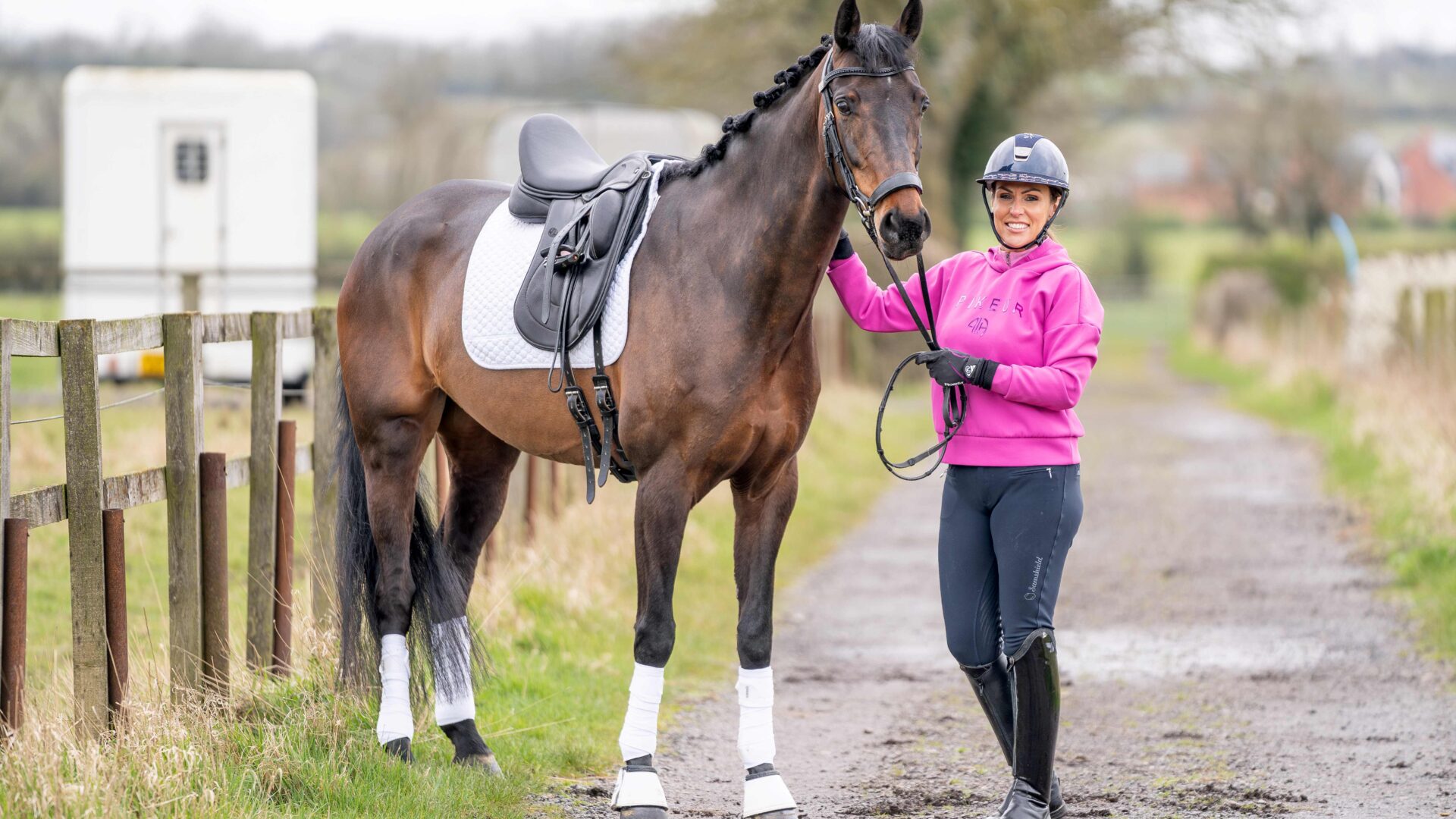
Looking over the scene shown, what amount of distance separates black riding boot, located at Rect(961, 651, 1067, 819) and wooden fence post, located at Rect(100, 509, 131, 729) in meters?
2.48

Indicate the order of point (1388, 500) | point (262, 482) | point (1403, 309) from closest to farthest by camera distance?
point (262, 482)
point (1388, 500)
point (1403, 309)

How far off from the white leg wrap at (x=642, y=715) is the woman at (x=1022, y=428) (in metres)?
0.88

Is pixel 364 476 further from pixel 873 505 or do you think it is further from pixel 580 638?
pixel 873 505

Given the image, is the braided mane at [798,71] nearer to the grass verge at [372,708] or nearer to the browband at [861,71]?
the browband at [861,71]

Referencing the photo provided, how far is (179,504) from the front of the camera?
15.4ft

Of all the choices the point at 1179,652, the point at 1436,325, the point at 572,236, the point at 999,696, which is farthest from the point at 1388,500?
the point at 572,236

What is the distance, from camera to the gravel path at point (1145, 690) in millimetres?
4402

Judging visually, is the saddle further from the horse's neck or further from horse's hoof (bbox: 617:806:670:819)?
horse's hoof (bbox: 617:806:670:819)

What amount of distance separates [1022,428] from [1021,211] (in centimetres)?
59

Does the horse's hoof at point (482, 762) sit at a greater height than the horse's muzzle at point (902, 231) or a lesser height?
lesser

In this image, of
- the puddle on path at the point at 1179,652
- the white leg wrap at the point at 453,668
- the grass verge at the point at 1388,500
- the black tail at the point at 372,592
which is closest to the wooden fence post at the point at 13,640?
the black tail at the point at 372,592

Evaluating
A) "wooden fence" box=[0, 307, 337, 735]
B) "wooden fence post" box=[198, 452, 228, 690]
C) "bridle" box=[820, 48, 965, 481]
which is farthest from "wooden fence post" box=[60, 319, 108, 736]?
"bridle" box=[820, 48, 965, 481]

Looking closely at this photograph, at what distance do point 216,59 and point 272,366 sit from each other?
32747mm

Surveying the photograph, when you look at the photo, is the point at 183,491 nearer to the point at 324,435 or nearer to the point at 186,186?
the point at 324,435
